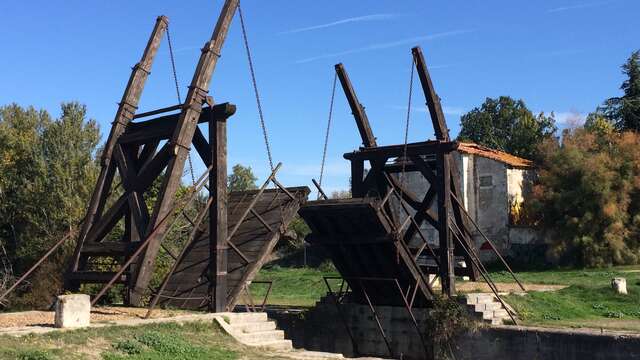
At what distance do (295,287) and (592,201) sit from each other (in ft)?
50.0

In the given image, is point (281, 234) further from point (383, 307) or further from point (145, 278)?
point (383, 307)

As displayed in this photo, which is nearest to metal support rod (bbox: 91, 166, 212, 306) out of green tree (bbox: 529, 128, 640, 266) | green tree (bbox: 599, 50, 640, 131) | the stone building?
green tree (bbox: 529, 128, 640, 266)

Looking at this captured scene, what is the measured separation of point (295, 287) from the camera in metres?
35.1

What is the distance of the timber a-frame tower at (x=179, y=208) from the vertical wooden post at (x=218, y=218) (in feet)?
0.08

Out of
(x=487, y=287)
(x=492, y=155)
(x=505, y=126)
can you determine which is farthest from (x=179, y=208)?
(x=505, y=126)

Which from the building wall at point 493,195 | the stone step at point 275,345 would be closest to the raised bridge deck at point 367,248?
the stone step at point 275,345

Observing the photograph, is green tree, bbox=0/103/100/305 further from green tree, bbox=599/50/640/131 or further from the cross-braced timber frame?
green tree, bbox=599/50/640/131

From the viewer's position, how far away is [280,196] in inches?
760

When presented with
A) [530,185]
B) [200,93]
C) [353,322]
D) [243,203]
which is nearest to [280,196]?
[243,203]

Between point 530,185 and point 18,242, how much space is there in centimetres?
2862

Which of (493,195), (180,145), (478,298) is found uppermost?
(493,195)

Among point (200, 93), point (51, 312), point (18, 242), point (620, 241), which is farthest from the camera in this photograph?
point (620, 241)

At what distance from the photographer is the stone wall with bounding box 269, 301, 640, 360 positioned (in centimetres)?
1585

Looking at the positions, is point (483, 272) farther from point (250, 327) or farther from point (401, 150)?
point (250, 327)
